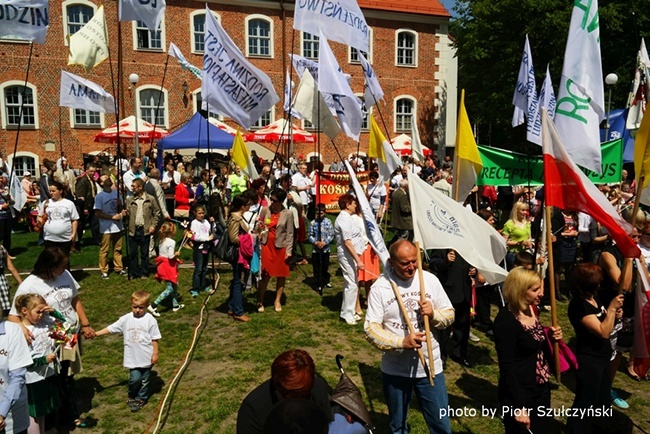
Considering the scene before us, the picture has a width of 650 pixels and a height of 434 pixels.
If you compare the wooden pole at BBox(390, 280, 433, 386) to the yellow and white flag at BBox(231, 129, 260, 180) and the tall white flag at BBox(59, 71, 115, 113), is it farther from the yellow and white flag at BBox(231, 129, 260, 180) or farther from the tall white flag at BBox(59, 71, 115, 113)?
the tall white flag at BBox(59, 71, 115, 113)

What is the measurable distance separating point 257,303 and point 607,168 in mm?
5701

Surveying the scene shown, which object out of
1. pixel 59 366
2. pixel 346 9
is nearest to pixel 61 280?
pixel 59 366

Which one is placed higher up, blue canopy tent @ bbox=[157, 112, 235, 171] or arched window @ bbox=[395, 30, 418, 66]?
arched window @ bbox=[395, 30, 418, 66]

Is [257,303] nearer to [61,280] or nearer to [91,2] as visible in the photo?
[61,280]

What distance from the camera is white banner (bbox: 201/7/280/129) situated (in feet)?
26.2

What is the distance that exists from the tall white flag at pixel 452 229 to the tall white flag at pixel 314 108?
4.67 meters

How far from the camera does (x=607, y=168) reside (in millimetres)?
7816

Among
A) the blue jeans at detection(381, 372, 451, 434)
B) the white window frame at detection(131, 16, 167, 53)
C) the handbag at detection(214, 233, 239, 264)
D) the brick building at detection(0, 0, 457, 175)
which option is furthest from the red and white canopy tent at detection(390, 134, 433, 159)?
the blue jeans at detection(381, 372, 451, 434)

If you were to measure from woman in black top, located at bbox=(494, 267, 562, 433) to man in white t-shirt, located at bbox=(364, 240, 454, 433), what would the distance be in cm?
43

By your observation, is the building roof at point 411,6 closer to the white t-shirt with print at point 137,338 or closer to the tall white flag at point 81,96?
the tall white flag at point 81,96

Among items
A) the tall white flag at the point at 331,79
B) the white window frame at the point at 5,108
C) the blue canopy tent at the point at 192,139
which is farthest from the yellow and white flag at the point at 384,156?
the white window frame at the point at 5,108

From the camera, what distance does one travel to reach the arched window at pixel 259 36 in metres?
29.4

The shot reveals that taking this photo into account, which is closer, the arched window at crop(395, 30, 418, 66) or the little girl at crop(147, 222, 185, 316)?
the little girl at crop(147, 222, 185, 316)

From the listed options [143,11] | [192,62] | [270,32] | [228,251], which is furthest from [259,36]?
[228,251]
